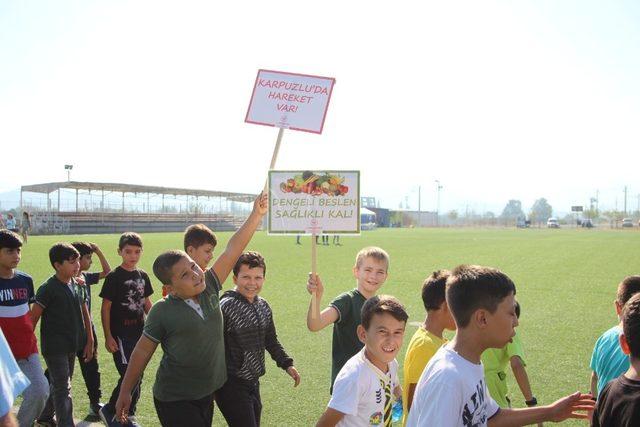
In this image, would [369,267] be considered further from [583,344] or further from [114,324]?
[583,344]

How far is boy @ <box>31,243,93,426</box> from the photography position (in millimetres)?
4954

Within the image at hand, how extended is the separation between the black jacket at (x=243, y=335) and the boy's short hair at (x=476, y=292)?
210 centimetres

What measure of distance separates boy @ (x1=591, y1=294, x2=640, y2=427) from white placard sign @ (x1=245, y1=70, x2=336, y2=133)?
2.99 metres

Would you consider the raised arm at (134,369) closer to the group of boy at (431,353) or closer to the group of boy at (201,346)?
the group of boy at (201,346)

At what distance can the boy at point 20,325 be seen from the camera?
4391mm

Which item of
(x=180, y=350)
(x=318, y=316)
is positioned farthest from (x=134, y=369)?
(x=318, y=316)

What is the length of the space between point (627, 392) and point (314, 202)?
2.67 metres

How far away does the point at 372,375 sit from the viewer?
10.3 ft

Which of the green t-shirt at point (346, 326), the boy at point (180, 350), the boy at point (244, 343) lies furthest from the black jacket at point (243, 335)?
the green t-shirt at point (346, 326)

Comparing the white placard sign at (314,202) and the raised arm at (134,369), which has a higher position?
the white placard sign at (314,202)

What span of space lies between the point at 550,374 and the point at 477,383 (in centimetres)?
563

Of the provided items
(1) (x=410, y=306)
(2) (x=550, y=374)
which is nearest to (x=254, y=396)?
(2) (x=550, y=374)

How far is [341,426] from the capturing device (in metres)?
3.07

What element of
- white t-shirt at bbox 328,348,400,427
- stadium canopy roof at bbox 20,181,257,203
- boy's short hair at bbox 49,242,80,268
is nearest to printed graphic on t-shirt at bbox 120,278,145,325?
boy's short hair at bbox 49,242,80,268
